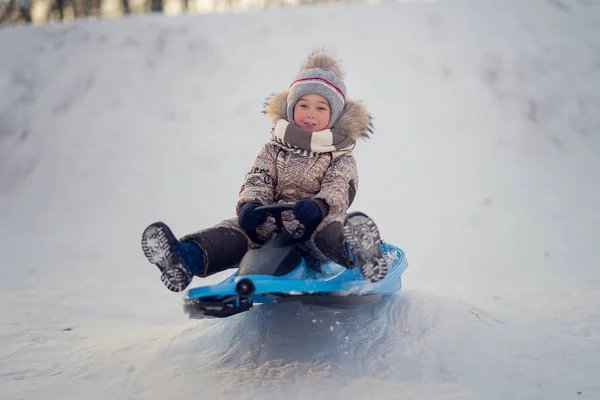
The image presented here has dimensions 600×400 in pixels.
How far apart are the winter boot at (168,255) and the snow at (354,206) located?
419mm

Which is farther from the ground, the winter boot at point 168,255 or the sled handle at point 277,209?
the sled handle at point 277,209

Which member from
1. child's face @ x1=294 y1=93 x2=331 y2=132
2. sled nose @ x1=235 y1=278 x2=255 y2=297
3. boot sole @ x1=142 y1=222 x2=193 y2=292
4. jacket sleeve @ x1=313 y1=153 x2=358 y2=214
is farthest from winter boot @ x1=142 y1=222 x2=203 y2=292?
child's face @ x1=294 y1=93 x2=331 y2=132

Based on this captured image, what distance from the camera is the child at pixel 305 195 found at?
249 centimetres

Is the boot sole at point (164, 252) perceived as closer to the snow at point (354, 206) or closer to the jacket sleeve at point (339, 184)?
the snow at point (354, 206)

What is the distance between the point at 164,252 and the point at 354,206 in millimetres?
4285

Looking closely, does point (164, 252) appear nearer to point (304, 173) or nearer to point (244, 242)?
point (244, 242)

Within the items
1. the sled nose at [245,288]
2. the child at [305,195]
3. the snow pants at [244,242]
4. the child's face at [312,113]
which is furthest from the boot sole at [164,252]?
the child's face at [312,113]

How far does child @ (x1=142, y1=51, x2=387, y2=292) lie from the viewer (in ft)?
8.18

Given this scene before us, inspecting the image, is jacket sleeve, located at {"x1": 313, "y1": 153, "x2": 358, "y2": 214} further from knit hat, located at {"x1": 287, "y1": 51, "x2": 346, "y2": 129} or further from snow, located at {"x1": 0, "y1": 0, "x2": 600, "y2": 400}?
snow, located at {"x1": 0, "y1": 0, "x2": 600, "y2": 400}

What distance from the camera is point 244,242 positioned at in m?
2.81

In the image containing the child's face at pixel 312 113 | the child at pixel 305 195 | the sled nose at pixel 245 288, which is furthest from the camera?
the child's face at pixel 312 113

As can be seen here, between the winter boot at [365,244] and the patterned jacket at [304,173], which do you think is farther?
the patterned jacket at [304,173]

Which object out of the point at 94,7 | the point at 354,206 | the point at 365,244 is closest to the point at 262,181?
the point at 365,244

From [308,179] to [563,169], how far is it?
17.6 ft
